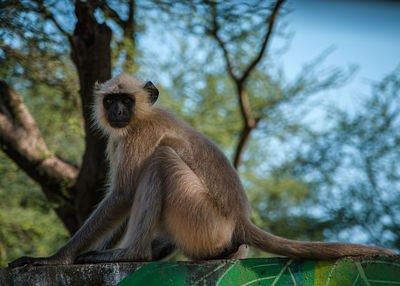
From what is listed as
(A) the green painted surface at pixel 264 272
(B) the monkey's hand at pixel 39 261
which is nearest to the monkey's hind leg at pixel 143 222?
(B) the monkey's hand at pixel 39 261

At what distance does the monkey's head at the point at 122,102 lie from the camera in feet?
13.6

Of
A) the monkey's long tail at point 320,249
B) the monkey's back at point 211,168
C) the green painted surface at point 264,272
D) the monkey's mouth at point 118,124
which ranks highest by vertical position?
the monkey's mouth at point 118,124

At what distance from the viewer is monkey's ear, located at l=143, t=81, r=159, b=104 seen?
4482mm

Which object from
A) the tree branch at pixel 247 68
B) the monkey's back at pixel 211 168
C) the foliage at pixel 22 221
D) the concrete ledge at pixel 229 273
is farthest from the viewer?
the foliage at pixel 22 221

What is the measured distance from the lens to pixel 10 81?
6793 millimetres

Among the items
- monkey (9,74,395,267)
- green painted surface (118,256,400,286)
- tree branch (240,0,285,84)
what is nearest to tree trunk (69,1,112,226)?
monkey (9,74,395,267)

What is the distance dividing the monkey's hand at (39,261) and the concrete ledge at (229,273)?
0.08 m

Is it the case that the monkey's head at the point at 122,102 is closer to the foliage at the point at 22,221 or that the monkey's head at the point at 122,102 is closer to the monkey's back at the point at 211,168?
the monkey's back at the point at 211,168

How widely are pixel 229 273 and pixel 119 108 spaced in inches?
73.7

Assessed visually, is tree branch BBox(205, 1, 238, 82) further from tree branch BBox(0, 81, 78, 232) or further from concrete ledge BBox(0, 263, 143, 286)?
concrete ledge BBox(0, 263, 143, 286)

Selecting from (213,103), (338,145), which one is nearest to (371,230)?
(338,145)

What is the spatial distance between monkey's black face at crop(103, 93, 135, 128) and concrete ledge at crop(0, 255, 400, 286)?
138 centimetres

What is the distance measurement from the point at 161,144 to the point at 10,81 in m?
3.89

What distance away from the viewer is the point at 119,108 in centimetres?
417
